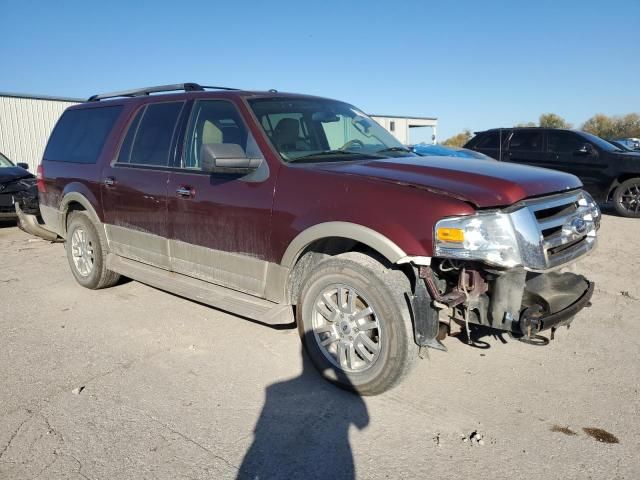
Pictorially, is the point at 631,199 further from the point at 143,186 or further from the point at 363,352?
the point at 143,186

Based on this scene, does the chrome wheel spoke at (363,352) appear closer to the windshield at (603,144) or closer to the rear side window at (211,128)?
the rear side window at (211,128)

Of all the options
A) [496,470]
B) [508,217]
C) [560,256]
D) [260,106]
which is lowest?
[496,470]

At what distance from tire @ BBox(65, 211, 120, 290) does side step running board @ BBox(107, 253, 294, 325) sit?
184mm

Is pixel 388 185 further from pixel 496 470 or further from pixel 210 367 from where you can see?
pixel 210 367

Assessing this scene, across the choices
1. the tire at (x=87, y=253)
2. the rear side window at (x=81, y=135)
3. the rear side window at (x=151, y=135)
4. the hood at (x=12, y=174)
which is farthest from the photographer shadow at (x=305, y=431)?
the hood at (x=12, y=174)

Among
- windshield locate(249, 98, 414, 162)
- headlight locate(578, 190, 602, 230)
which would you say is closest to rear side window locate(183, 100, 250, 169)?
windshield locate(249, 98, 414, 162)

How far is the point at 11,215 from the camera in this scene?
9.43 metres

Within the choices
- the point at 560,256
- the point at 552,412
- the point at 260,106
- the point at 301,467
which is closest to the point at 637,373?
the point at 552,412

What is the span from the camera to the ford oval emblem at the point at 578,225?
3.20m

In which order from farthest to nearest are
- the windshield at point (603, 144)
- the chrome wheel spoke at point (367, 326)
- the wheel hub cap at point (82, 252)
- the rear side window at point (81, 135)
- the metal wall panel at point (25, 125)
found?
1. the metal wall panel at point (25, 125)
2. the windshield at point (603, 144)
3. the wheel hub cap at point (82, 252)
4. the rear side window at point (81, 135)
5. the chrome wheel spoke at point (367, 326)

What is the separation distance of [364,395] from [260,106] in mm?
2352

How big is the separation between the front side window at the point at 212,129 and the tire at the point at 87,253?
167 centimetres

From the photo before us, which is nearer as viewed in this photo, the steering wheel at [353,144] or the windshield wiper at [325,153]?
the windshield wiper at [325,153]

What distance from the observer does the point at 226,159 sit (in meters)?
3.43
